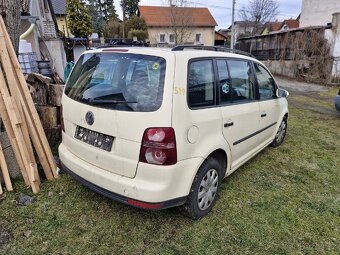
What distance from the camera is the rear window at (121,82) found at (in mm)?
2342

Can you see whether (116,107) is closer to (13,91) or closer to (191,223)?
(191,223)

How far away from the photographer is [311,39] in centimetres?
1539

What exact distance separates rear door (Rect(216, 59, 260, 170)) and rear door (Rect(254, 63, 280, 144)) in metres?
0.22

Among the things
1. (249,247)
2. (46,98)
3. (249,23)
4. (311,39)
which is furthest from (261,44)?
(249,23)

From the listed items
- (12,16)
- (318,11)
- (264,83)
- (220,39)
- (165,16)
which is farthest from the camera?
(220,39)

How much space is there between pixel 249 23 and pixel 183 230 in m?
50.8

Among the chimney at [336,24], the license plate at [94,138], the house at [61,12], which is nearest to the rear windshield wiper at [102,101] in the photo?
the license plate at [94,138]

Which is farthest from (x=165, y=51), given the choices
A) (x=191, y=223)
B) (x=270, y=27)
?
(x=270, y=27)

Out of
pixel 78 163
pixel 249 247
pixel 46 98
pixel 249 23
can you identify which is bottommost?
pixel 249 247

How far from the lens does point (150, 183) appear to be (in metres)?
2.32

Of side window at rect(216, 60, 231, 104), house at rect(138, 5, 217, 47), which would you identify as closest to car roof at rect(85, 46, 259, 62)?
side window at rect(216, 60, 231, 104)

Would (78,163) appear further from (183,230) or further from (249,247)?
(249,247)

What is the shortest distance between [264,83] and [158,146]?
2.50 meters

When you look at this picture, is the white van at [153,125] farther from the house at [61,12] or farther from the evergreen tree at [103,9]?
the evergreen tree at [103,9]
